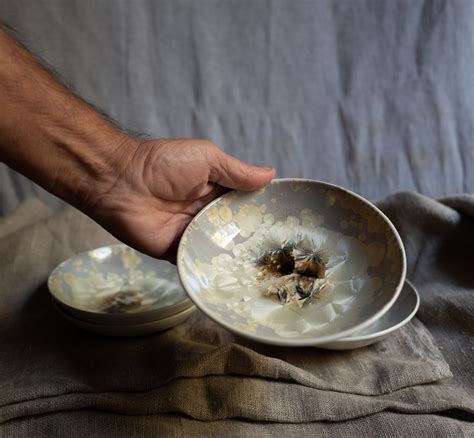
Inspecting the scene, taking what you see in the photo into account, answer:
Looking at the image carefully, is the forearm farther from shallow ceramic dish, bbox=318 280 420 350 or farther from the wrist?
shallow ceramic dish, bbox=318 280 420 350

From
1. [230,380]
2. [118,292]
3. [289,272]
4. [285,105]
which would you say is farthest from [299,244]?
[285,105]

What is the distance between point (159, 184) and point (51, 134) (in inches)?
6.0

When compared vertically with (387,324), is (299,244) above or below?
above

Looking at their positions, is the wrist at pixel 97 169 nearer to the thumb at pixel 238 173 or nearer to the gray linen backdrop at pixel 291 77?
the thumb at pixel 238 173

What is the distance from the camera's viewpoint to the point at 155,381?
674 mm

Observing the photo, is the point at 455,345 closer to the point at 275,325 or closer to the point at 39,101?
the point at 275,325

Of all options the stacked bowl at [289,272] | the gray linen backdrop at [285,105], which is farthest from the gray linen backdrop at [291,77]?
the stacked bowl at [289,272]

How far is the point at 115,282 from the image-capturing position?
0.92 metres

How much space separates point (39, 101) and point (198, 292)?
1.08 feet

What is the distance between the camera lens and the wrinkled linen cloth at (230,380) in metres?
0.64

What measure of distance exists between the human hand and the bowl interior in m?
0.14

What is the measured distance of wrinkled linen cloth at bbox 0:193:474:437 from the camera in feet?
2.08

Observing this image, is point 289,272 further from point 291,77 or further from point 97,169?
point 291,77

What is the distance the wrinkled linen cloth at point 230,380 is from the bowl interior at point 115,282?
48 mm
